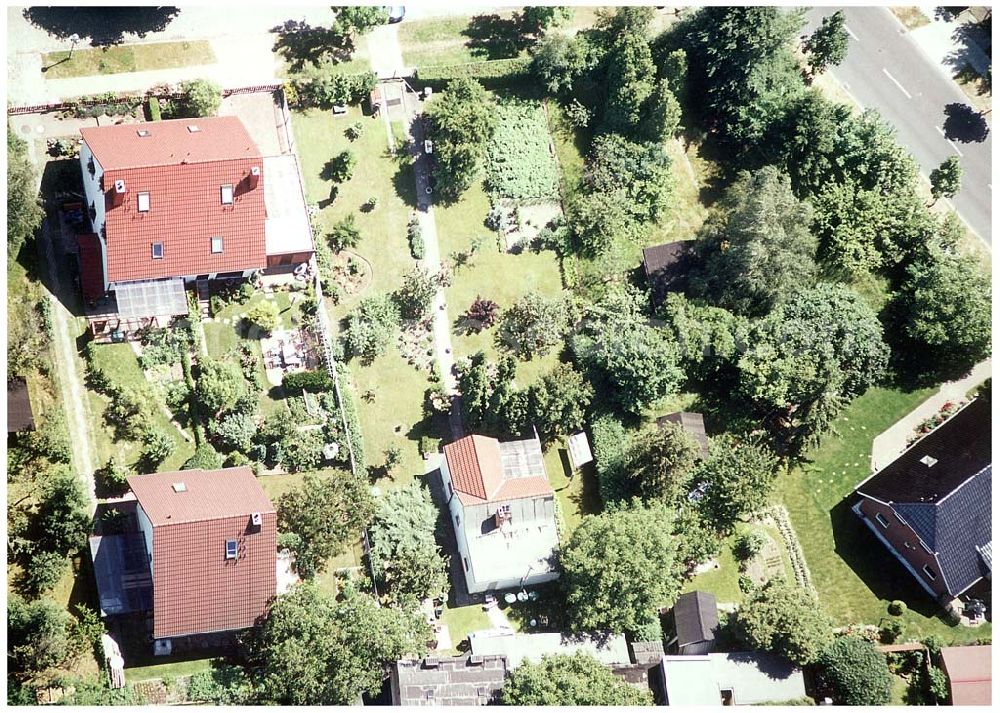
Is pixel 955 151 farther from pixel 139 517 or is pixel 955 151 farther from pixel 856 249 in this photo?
pixel 139 517

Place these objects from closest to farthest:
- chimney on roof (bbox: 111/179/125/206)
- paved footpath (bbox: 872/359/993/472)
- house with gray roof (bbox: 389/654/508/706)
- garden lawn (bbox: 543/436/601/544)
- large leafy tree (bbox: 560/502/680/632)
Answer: chimney on roof (bbox: 111/179/125/206) → house with gray roof (bbox: 389/654/508/706) → large leafy tree (bbox: 560/502/680/632) → garden lawn (bbox: 543/436/601/544) → paved footpath (bbox: 872/359/993/472)

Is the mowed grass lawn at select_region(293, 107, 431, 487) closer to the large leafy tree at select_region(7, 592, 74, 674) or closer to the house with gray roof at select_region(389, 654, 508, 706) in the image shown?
the house with gray roof at select_region(389, 654, 508, 706)

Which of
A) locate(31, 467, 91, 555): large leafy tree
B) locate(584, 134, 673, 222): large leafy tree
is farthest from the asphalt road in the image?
locate(31, 467, 91, 555): large leafy tree

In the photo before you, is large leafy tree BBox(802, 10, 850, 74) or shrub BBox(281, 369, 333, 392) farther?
large leafy tree BBox(802, 10, 850, 74)

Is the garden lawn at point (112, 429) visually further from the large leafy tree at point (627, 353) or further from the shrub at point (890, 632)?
the shrub at point (890, 632)

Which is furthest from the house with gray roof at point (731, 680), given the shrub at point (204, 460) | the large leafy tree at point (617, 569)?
the shrub at point (204, 460)

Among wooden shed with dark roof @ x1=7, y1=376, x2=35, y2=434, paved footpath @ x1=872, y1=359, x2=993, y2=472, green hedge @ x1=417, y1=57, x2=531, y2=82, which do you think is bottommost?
paved footpath @ x1=872, y1=359, x2=993, y2=472

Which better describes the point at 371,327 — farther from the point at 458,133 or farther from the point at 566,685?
the point at 566,685

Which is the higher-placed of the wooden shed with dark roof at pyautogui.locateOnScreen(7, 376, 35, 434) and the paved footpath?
the wooden shed with dark roof at pyautogui.locateOnScreen(7, 376, 35, 434)
